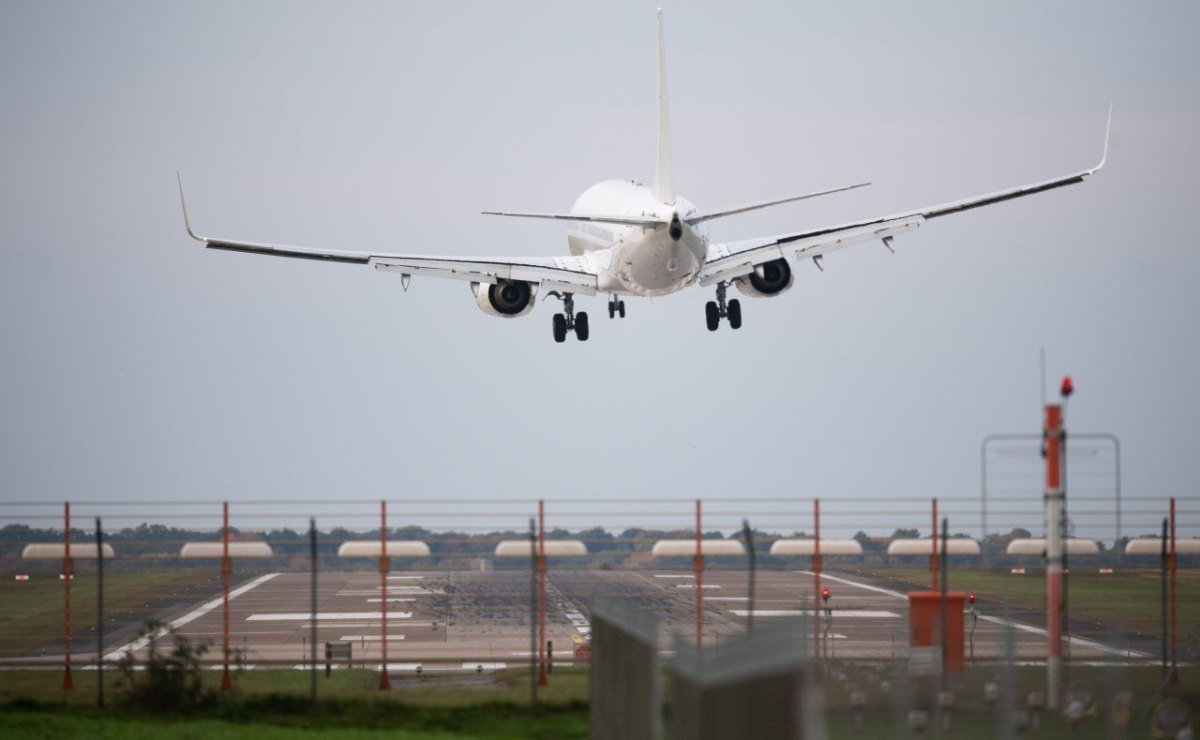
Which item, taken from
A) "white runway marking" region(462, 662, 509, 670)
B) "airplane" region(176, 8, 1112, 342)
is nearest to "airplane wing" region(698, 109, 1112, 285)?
"airplane" region(176, 8, 1112, 342)

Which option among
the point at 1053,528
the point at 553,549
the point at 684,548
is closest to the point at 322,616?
the point at 553,549

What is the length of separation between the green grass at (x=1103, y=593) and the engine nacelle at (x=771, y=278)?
11.6 metres

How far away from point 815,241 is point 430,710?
3516 cm

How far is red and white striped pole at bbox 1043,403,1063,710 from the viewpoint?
2320 centimetres

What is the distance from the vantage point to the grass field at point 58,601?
45500mm

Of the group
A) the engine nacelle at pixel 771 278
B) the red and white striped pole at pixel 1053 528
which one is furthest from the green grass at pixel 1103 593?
the red and white striped pole at pixel 1053 528

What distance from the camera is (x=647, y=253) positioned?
54.0 metres

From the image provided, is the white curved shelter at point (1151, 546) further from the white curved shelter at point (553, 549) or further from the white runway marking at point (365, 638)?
Answer: the white runway marking at point (365, 638)

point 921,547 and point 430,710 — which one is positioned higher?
point 921,547

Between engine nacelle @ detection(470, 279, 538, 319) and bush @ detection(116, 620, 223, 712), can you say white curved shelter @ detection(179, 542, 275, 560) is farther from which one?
engine nacelle @ detection(470, 279, 538, 319)

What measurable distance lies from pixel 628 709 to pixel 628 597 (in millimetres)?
29872

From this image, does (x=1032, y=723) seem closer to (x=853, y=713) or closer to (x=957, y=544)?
(x=853, y=713)

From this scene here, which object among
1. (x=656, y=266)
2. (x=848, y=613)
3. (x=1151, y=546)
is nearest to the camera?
(x=1151, y=546)

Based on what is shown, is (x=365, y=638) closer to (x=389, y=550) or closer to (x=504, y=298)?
(x=389, y=550)
